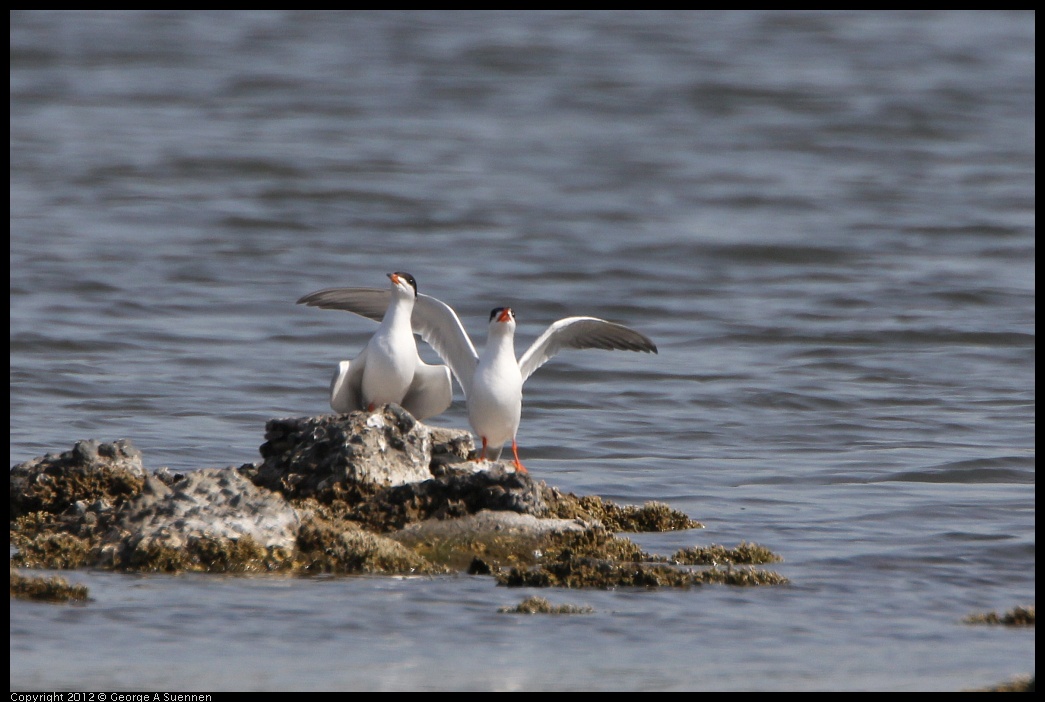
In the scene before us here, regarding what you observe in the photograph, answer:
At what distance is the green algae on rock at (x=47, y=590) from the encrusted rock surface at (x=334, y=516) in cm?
42

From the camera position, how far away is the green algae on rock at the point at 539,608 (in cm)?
710

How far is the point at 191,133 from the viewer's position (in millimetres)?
30375

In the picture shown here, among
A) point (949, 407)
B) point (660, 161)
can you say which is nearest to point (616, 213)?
point (660, 161)

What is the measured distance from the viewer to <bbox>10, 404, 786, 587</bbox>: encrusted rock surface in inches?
302

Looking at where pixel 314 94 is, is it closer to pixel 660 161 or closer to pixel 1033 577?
pixel 660 161

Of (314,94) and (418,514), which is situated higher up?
(314,94)

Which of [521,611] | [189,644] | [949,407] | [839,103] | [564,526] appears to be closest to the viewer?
[189,644]

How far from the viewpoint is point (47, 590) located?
7.11 m

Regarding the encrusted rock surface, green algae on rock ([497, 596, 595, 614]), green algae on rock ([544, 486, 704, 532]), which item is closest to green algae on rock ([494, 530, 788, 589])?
the encrusted rock surface

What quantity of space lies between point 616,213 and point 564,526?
57.6ft

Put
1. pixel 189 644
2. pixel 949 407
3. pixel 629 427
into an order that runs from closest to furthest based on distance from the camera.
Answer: pixel 189 644 < pixel 629 427 < pixel 949 407

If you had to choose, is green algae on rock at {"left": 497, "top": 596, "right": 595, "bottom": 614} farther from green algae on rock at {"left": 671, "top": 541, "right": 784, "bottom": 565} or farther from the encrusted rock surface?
green algae on rock at {"left": 671, "top": 541, "right": 784, "bottom": 565}

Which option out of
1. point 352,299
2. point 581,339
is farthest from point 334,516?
point 581,339

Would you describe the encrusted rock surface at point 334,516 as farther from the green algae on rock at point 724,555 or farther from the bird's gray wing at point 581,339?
the bird's gray wing at point 581,339
